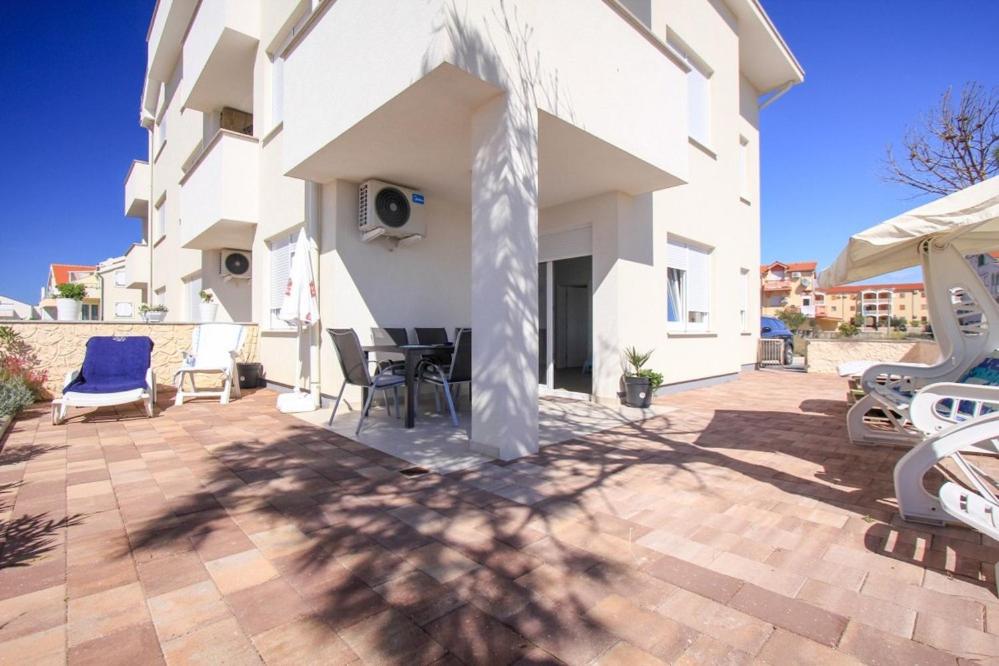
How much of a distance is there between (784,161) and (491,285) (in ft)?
49.0

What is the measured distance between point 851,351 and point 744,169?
5.15 m

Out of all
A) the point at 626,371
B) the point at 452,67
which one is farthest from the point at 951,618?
the point at 626,371

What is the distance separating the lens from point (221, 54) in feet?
29.1

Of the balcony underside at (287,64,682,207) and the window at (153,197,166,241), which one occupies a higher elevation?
the window at (153,197,166,241)

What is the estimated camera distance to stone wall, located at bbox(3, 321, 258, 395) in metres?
6.90

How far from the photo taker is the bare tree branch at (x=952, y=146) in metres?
10.2

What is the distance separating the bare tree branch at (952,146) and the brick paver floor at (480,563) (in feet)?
35.9

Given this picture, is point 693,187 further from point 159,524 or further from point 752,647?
point 159,524

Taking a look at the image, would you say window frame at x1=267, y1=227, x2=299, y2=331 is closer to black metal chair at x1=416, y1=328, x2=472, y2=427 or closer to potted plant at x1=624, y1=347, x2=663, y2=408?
black metal chair at x1=416, y1=328, x2=472, y2=427

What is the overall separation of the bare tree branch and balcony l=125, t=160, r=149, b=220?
23090mm

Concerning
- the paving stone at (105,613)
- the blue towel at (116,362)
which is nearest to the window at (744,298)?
the blue towel at (116,362)

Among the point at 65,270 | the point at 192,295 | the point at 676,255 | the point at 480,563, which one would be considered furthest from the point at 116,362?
the point at 65,270

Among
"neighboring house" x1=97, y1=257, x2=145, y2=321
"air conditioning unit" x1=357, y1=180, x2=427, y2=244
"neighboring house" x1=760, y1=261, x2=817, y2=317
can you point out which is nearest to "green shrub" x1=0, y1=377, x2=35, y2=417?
"air conditioning unit" x1=357, y1=180, x2=427, y2=244

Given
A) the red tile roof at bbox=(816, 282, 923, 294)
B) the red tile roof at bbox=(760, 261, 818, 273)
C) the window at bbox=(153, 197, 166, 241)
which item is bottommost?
the window at bbox=(153, 197, 166, 241)
